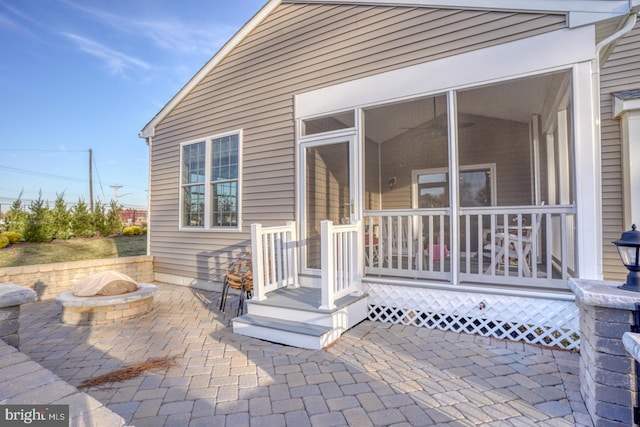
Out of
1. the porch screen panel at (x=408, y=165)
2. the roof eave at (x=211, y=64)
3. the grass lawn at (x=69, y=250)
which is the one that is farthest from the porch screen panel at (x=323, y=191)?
the grass lawn at (x=69, y=250)

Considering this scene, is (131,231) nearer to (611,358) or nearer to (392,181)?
(392,181)

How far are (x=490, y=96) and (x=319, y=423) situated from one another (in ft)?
16.4

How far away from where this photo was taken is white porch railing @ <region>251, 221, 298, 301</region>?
145 inches

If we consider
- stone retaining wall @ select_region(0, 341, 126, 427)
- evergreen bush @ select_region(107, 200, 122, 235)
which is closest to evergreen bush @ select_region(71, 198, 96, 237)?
evergreen bush @ select_region(107, 200, 122, 235)

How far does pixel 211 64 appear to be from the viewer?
19.0 ft

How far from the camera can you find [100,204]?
10586 mm

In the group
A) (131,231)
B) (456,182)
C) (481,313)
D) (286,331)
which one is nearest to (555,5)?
(456,182)

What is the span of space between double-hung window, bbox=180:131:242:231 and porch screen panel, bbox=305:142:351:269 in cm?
152

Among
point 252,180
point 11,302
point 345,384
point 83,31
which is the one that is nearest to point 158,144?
point 252,180

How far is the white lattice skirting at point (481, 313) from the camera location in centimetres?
297

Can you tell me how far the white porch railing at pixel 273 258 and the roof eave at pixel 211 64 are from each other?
11.7ft

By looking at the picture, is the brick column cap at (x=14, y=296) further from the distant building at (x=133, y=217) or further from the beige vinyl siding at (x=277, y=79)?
the distant building at (x=133, y=217)

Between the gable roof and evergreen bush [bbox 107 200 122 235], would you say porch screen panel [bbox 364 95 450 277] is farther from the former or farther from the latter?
evergreen bush [bbox 107 200 122 235]

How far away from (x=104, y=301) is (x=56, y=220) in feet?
23.0
